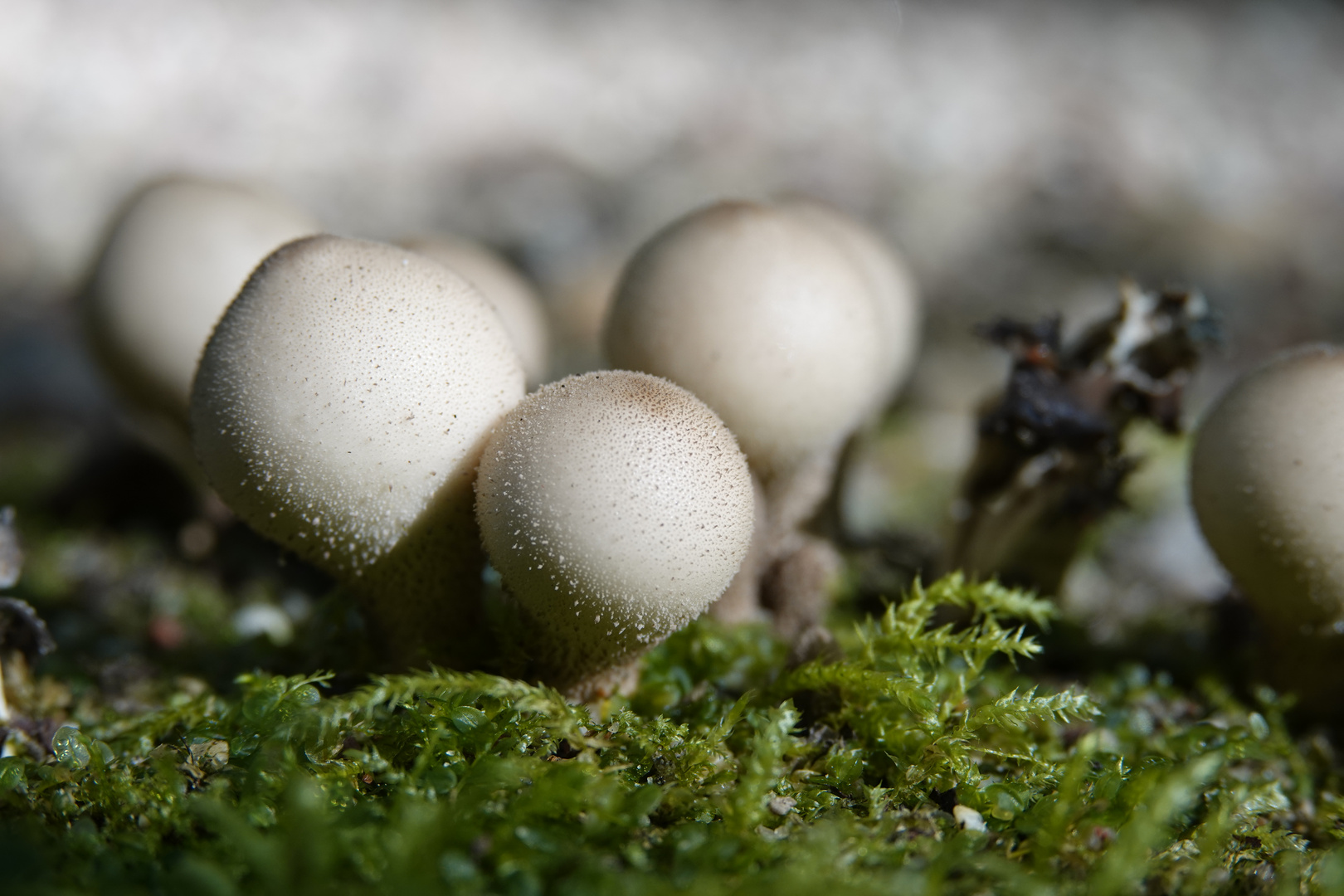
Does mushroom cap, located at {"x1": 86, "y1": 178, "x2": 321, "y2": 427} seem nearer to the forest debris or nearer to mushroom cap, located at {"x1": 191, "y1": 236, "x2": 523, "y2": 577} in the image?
mushroom cap, located at {"x1": 191, "y1": 236, "x2": 523, "y2": 577}

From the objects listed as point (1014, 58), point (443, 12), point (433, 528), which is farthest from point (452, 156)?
point (433, 528)

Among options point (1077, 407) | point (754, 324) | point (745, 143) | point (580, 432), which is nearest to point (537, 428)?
point (580, 432)

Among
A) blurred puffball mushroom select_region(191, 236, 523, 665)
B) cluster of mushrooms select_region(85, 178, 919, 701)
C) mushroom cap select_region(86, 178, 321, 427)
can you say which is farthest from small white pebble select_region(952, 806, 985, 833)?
mushroom cap select_region(86, 178, 321, 427)

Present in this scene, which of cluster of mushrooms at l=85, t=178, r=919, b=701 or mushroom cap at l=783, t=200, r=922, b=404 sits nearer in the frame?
cluster of mushrooms at l=85, t=178, r=919, b=701

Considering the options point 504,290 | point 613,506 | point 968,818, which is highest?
point 504,290

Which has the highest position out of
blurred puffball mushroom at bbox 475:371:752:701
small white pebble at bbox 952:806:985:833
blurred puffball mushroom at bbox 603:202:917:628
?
blurred puffball mushroom at bbox 603:202:917:628

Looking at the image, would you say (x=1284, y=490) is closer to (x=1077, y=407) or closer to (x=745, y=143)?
(x=1077, y=407)

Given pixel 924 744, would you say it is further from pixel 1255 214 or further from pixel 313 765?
pixel 1255 214
